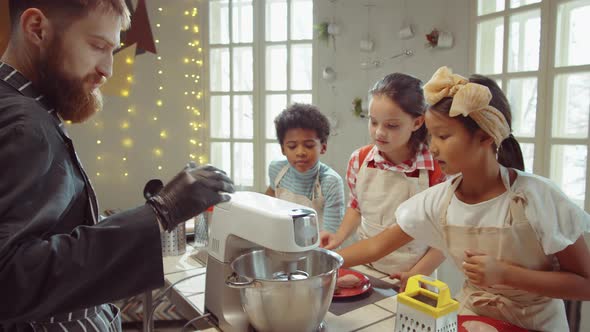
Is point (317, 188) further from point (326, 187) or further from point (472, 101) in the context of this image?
point (472, 101)

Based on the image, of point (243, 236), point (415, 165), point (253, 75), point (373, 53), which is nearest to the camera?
point (243, 236)

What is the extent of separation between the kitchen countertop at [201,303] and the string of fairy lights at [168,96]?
1.97 meters

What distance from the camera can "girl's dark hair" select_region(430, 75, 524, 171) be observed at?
1.11 meters

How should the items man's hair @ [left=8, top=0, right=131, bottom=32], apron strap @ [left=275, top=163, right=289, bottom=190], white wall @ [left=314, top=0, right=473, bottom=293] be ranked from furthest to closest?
white wall @ [left=314, top=0, right=473, bottom=293]
apron strap @ [left=275, top=163, right=289, bottom=190]
man's hair @ [left=8, top=0, right=131, bottom=32]

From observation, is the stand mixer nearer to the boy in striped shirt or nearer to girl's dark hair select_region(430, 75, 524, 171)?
girl's dark hair select_region(430, 75, 524, 171)

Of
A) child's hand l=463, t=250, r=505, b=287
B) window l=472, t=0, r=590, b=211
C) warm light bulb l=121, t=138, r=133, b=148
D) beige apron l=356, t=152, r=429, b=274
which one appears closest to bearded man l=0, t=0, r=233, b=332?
child's hand l=463, t=250, r=505, b=287

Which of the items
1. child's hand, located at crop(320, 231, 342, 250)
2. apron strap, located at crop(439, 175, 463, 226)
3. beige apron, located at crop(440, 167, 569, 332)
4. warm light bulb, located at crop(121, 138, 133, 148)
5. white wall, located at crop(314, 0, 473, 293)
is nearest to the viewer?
beige apron, located at crop(440, 167, 569, 332)

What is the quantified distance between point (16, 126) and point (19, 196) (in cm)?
12

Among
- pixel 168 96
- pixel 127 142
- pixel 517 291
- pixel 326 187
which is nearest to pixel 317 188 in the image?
pixel 326 187

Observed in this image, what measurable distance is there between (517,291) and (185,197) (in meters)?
0.88

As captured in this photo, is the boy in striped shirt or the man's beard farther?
the boy in striped shirt

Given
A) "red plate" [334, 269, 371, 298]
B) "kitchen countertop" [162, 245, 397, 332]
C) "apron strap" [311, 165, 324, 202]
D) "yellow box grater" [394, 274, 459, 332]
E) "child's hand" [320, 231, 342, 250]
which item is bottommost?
"kitchen countertop" [162, 245, 397, 332]

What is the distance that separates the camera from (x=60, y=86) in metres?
0.81

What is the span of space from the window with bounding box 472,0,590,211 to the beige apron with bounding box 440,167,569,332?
139 centimetres
